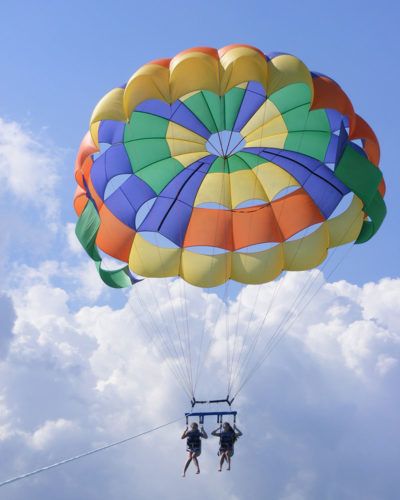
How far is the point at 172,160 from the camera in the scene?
20.5 m

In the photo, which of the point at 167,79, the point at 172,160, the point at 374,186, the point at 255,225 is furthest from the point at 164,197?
the point at 374,186

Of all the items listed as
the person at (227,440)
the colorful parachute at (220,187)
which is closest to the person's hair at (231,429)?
the person at (227,440)

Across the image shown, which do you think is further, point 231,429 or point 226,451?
point 231,429

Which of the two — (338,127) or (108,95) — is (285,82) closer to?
(338,127)

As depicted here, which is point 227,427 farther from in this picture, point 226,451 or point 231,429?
point 226,451

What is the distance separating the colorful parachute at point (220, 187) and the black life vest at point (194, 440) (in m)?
3.79

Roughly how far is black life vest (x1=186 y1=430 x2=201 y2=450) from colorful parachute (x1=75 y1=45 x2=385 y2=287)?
12.4 feet

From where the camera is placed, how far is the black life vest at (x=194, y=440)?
1805cm

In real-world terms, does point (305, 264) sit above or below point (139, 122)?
below

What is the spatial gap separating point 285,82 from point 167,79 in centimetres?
250

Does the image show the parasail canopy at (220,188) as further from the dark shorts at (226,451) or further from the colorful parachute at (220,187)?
the dark shorts at (226,451)

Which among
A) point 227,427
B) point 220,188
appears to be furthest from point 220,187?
point 227,427

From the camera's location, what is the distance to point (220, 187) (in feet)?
68.2

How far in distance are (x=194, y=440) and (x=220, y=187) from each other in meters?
6.27
